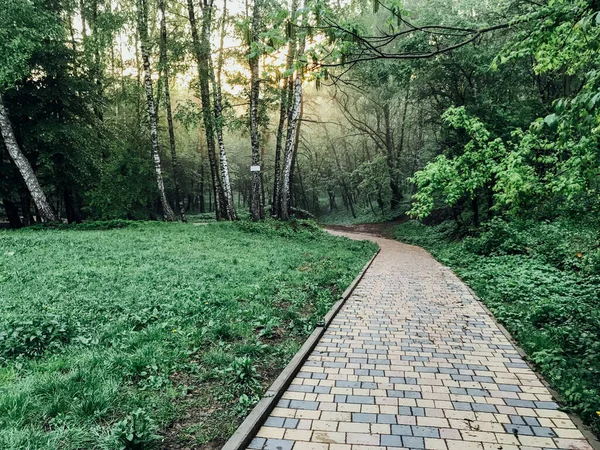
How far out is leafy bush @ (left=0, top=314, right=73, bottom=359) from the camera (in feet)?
14.2

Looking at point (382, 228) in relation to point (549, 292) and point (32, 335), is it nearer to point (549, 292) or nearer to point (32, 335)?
point (549, 292)

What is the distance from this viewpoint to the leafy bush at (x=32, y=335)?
4.33m

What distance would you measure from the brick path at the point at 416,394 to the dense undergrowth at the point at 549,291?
0.27 m

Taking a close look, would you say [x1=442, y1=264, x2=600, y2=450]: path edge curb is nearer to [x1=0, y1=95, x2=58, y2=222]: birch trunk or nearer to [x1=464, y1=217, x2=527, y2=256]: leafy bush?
[x1=464, y1=217, x2=527, y2=256]: leafy bush

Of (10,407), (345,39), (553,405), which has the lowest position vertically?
(553,405)

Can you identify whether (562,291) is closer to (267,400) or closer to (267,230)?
(267,400)

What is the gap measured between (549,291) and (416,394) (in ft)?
18.0

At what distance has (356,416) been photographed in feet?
11.4

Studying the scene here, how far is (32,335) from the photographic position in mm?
4574

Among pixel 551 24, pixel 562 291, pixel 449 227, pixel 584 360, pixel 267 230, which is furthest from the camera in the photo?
pixel 449 227

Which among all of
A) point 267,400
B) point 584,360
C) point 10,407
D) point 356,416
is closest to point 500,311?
point 584,360

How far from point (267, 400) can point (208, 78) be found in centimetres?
1868

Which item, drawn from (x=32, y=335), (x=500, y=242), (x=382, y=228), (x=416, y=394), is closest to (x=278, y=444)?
(x=416, y=394)

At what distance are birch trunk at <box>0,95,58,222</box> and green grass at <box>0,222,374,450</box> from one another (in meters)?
5.56
